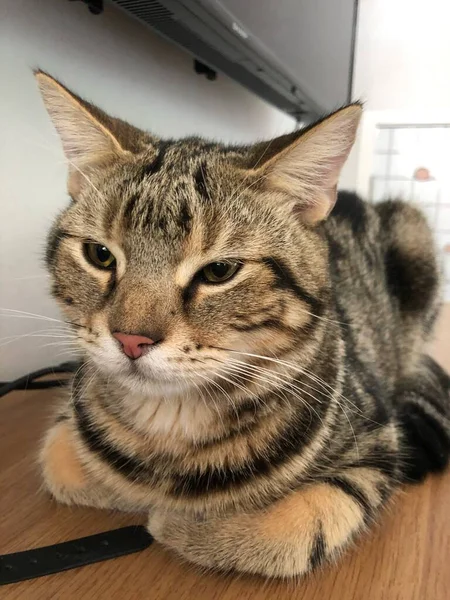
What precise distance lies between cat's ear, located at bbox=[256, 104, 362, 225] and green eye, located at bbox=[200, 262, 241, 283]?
127mm

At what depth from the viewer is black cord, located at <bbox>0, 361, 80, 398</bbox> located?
1065 millimetres

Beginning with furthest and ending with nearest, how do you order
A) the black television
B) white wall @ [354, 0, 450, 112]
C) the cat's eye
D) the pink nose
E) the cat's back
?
1. white wall @ [354, 0, 450, 112]
2. the cat's back
3. the black television
4. the cat's eye
5. the pink nose

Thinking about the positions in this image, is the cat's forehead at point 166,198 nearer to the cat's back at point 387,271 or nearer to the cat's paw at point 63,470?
the cat's paw at point 63,470

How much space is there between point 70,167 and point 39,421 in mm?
484

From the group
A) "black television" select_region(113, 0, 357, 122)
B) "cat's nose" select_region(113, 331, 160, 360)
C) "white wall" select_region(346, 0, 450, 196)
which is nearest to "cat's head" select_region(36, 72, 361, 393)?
"cat's nose" select_region(113, 331, 160, 360)

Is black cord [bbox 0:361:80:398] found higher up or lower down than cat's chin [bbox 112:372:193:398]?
lower down

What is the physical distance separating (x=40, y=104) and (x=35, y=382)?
22.7 inches

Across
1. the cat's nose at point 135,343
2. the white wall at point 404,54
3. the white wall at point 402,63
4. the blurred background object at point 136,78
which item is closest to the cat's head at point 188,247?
the cat's nose at point 135,343

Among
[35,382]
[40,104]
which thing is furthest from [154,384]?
[40,104]

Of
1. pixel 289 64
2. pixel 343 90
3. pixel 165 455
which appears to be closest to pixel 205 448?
pixel 165 455

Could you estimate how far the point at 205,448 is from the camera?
2.30ft

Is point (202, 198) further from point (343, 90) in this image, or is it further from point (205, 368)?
point (343, 90)

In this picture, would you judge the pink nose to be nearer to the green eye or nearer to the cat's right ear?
the green eye

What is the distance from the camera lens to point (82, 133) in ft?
2.42
